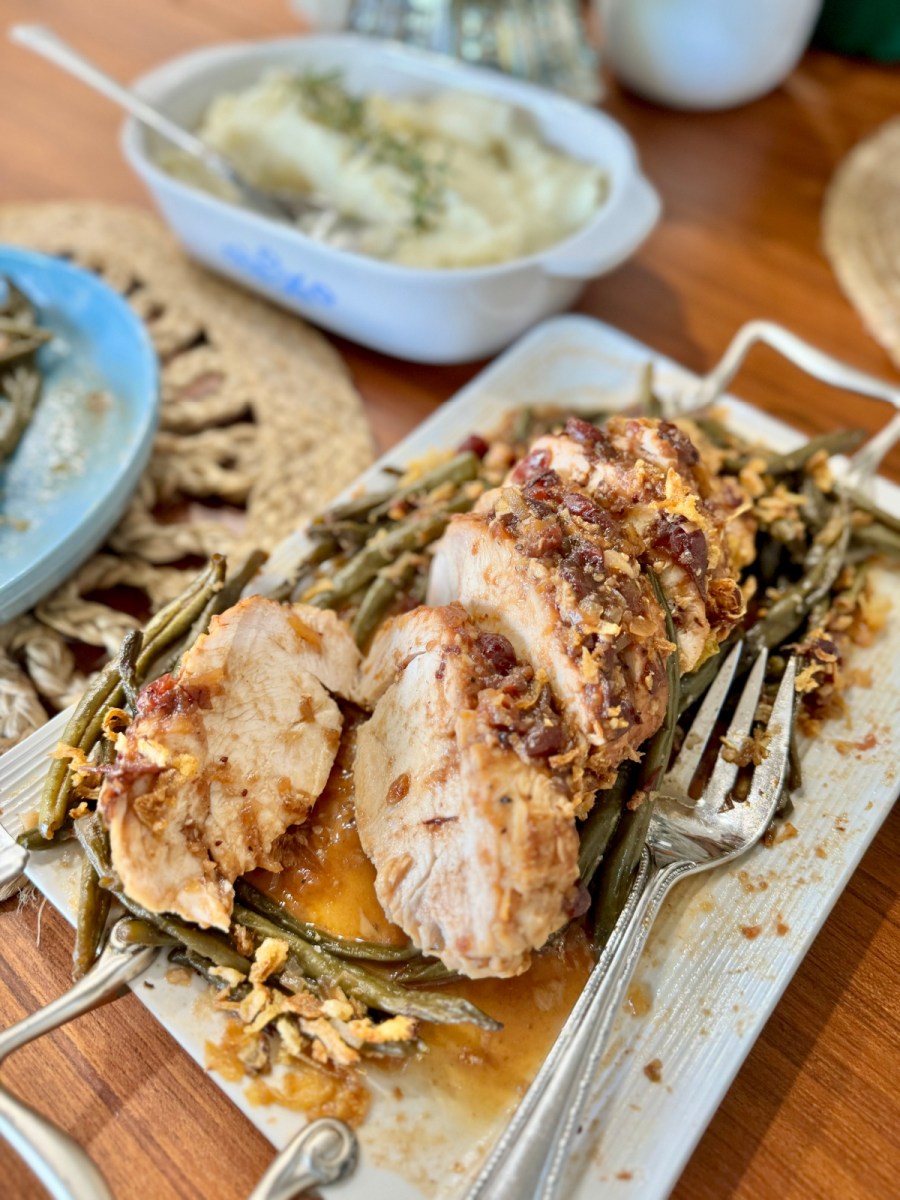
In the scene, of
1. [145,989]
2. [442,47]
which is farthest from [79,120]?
[145,989]

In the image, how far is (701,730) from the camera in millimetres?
2092

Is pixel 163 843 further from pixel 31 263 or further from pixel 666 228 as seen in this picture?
pixel 666 228

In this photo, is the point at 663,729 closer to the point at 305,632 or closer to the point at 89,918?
the point at 305,632

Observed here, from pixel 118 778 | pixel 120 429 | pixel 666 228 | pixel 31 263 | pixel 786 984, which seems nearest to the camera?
pixel 118 778

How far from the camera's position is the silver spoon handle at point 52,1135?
56.6 inches

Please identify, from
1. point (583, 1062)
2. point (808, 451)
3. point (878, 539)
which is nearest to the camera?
point (583, 1062)

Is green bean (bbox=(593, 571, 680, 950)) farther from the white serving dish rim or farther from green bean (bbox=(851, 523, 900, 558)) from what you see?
the white serving dish rim

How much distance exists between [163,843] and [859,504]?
1.97 meters

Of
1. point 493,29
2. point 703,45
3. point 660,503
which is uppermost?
point 703,45

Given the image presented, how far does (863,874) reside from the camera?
2.13 m

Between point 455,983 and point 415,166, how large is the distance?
2.79 metres

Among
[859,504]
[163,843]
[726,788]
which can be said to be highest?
[859,504]

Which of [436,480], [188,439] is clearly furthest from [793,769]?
[188,439]

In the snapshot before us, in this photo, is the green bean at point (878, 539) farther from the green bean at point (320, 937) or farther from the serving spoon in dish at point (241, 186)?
the serving spoon in dish at point (241, 186)
